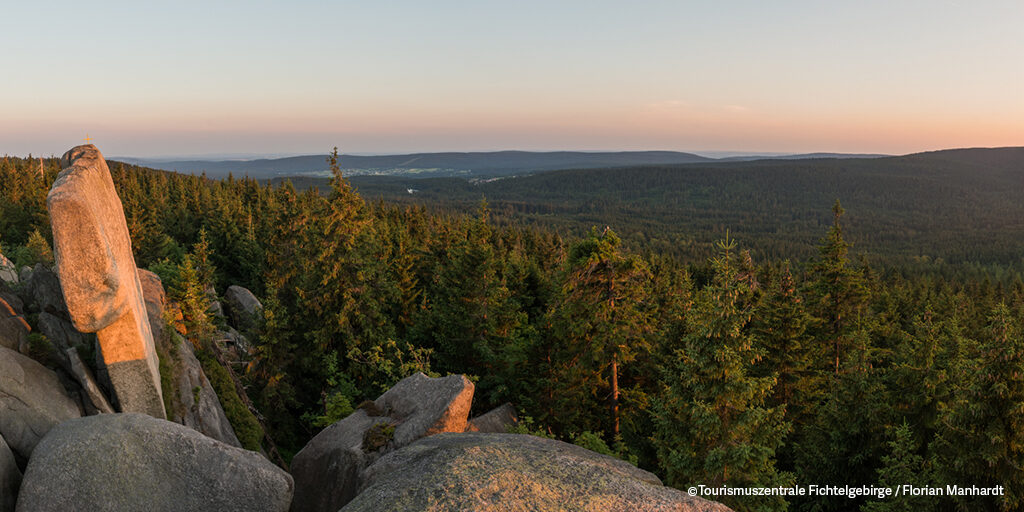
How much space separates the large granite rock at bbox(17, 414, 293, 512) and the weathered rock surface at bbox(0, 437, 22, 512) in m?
0.37

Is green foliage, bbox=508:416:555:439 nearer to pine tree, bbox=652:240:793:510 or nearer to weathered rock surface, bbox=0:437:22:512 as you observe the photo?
pine tree, bbox=652:240:793:510

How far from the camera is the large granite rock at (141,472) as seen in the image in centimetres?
843

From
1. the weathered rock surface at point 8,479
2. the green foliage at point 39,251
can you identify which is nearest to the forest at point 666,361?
the green foliage at point 39,251

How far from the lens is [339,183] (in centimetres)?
2552

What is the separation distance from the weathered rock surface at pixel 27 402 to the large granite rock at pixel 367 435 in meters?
5.43

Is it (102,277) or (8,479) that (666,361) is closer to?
(102,277)

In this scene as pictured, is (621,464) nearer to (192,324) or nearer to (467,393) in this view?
(467,393)

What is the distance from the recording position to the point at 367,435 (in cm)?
1302

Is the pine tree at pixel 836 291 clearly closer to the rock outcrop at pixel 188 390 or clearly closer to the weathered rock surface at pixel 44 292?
the rock outcrop at pixel 188 390

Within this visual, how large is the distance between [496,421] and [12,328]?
46.5ft

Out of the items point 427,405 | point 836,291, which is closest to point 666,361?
point 427,405

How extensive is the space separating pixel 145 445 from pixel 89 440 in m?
0.87

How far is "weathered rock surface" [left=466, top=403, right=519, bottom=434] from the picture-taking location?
1800 cm

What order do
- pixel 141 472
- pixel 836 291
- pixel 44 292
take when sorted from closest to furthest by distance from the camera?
1. pixel 141 472
2. pixel 44 292
3. pixel 836 291
